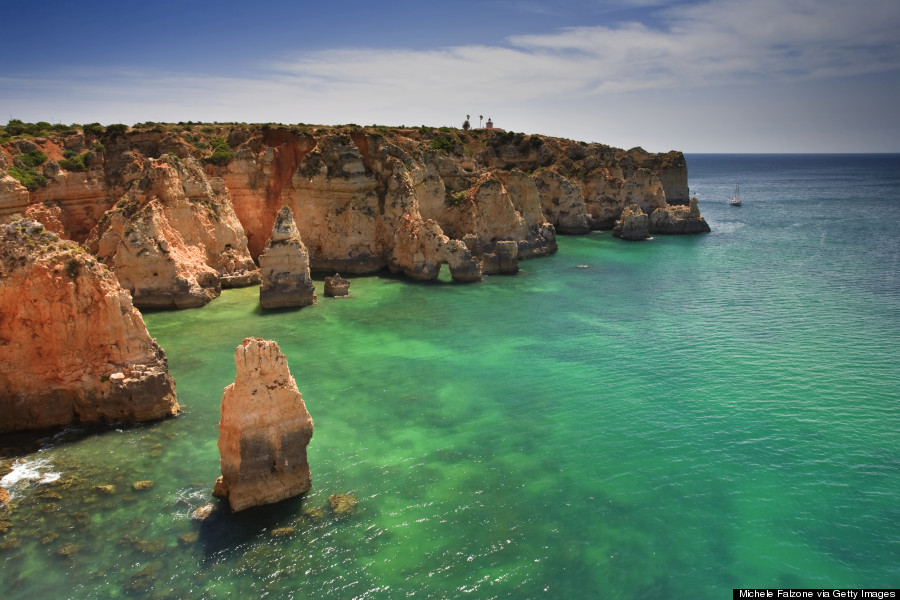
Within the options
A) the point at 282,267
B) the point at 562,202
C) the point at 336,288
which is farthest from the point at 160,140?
the point at 562,202

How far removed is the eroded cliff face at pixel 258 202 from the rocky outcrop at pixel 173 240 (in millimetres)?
72

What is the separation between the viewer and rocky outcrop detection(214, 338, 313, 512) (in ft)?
48.2

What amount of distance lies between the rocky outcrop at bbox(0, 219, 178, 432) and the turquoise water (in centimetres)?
133

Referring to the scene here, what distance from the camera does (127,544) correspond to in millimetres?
13594

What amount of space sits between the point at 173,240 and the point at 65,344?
54.1 ft

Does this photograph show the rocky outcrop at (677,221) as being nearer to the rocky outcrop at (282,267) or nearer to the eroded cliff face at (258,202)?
the eroded cliff face at (258,202)

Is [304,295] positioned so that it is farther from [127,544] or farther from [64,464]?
[127,544]

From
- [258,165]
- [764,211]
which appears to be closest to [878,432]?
[258,165]

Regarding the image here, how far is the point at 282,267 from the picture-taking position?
111 feet

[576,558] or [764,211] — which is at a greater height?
[764,211]

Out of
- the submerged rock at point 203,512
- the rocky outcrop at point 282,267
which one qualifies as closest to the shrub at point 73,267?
the submerged rock at point 203,512

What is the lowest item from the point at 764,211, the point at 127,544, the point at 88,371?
the point at 127,544

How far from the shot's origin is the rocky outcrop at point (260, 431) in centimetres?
1469

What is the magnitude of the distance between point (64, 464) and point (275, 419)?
25.5 ft
